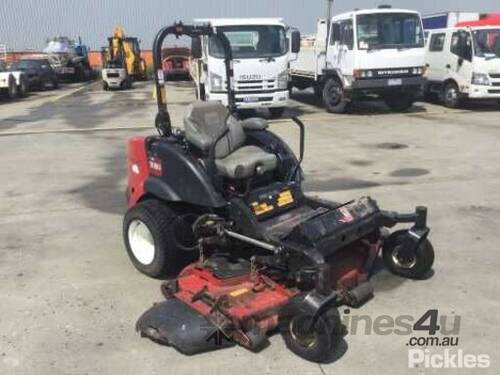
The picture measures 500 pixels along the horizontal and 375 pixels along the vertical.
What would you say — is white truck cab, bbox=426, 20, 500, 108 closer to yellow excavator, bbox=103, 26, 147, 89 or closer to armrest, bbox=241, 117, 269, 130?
armrest, bbox=241, 117, 269, 130

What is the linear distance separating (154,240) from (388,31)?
461 inches

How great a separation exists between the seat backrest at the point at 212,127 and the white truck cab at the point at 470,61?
11.8 m

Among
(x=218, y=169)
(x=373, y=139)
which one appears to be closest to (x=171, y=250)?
(x=218, y=169)

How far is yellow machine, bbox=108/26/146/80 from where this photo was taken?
3057 cm

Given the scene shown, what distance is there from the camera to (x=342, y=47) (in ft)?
50.3

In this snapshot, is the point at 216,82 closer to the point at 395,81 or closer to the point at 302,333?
the point at 395,81

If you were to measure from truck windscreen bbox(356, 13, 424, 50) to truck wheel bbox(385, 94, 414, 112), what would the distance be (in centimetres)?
156

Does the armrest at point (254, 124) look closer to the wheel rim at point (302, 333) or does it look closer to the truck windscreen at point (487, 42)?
the wheel rim at point (302, 333)

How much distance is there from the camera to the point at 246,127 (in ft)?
17.1

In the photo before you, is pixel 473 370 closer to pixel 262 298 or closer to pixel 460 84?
pixel 262 298

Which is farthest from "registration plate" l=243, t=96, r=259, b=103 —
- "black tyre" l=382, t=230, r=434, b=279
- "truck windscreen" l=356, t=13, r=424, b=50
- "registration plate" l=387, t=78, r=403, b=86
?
"black tyre" l=382, t=230, r=434, b=279

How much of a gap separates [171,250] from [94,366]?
1.26 metres

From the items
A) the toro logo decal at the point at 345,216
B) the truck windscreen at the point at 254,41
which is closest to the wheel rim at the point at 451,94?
the truck windscreen at the point at 254,41

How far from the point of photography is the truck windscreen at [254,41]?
14312 millimetres
